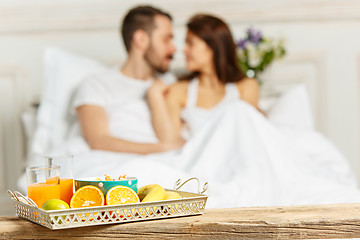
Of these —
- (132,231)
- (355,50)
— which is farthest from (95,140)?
(355,50)

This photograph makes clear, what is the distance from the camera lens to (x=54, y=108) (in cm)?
255

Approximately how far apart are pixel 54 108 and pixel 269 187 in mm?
1316

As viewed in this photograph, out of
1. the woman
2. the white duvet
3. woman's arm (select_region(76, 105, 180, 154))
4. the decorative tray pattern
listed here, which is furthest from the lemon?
Result: the woman

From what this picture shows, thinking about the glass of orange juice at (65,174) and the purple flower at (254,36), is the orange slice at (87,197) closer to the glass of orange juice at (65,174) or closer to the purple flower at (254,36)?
the glass of orange juice at (65,174)

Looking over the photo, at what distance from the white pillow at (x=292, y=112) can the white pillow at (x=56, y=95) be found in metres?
0.90

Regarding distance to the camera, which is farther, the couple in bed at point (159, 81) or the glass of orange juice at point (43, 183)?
the couple in bed at point (159, 81)

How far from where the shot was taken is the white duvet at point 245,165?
1529 mm

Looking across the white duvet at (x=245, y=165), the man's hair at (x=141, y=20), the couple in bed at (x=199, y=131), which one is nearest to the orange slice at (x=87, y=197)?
the white duvet at (x=245, y=165)

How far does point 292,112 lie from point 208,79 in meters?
0.44

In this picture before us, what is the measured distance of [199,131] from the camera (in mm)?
1932

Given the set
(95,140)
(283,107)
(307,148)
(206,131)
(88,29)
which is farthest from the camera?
(88,29)

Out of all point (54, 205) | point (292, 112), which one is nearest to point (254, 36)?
point (292, 112)

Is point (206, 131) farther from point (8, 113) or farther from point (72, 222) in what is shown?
point (8, 113)

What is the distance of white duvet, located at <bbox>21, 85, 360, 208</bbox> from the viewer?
153cm
